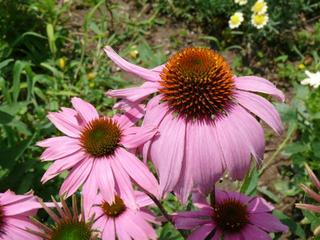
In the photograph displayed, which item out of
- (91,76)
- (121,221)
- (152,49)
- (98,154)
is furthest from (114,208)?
(152,49)

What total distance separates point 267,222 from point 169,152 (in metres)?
0.43

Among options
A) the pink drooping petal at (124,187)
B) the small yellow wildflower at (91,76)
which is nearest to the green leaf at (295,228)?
the pink drooping petal at (124,187)

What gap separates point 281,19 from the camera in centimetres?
284

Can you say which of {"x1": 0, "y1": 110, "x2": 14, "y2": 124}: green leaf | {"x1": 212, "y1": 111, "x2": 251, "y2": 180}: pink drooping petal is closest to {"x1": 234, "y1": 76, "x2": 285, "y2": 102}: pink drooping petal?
{"x1": 212, "y1": 111, "x2": 251, "y2": 180}: pink drooping petal

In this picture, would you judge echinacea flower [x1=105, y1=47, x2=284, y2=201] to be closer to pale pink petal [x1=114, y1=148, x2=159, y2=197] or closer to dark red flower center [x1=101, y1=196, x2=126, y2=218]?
pale pink petal [x1=114, y1=148, x2=159, y2=197]

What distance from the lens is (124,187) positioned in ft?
3.47

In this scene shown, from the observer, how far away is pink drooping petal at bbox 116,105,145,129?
113cm

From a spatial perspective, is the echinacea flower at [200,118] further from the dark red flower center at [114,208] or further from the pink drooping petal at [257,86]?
the dark red flower center at [114,208]

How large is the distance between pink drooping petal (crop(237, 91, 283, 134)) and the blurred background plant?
A: 1.03 m

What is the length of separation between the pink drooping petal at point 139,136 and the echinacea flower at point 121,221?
7.7 inches

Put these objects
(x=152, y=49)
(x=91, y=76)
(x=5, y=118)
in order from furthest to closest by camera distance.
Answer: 1. (x=152, y=49)
2. (x=91, y=76)
3. (x=5, y=118)

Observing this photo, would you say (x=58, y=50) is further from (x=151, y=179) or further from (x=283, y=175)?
(x=151, y=179)

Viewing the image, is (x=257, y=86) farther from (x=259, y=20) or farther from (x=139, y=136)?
(x=259, y=20)

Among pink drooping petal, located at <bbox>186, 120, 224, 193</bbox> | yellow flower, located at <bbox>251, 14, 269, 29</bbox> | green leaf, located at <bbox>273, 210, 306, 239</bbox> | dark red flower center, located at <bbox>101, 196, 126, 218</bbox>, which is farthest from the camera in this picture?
yellow flower, located at <bbox>251, 14, 269, 29</bbox>
